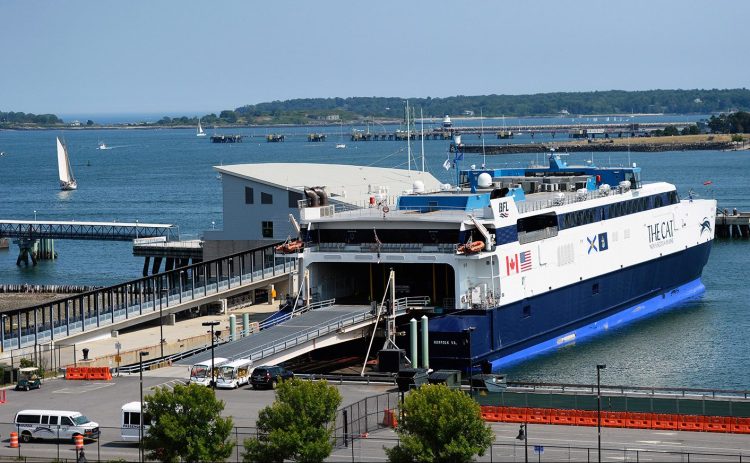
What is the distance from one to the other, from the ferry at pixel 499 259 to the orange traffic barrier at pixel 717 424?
44.5ft

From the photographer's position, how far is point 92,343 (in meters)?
55.2

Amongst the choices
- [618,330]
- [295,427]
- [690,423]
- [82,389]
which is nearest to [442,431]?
[295,427]

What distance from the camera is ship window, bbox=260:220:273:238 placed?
7219 cm

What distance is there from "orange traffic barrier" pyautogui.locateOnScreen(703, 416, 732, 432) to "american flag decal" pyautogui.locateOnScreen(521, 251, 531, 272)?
16835mm

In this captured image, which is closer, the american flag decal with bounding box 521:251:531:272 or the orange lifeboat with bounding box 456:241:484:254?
the orange lifeboat with bounding box 456:241:484:254

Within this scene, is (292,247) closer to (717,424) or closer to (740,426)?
(717,424)

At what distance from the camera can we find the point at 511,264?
5616 centimetres

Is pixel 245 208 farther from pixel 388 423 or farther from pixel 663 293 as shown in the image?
pixel 388 423

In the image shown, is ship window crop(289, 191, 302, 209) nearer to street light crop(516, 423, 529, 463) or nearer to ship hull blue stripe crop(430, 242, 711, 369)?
ship hull blue stripe crop(430, 242, 711, 369)

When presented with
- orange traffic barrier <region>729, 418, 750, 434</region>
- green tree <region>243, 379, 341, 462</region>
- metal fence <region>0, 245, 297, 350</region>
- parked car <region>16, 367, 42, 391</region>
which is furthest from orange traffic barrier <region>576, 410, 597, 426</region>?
metal fence <region>0, 245, 297, 350</region>

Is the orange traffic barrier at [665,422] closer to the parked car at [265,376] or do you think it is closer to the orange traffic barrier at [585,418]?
the orange traffic barrier at [585,418]

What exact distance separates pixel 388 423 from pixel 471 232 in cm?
1435

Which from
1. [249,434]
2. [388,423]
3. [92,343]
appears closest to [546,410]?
[388,423]

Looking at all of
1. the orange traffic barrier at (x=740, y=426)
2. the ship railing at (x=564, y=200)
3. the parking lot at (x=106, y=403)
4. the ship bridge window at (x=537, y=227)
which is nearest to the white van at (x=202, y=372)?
the parking lot at (x=106, y=403)
